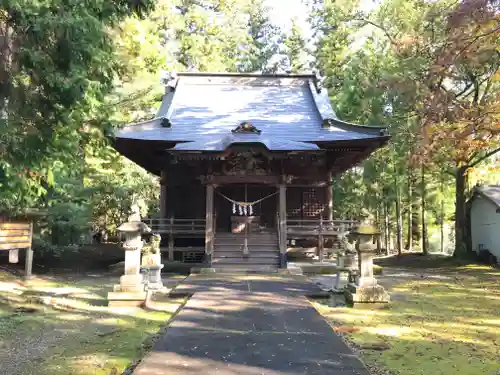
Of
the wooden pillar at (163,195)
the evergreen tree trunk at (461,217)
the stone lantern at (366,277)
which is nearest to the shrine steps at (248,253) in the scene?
the wooden pillar at (163,195)

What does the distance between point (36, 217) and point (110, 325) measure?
6060mm

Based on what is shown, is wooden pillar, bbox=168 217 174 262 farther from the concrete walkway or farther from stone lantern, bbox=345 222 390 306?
stone lantern, bbox=345 222 390 306

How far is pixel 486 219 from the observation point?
61.7ft

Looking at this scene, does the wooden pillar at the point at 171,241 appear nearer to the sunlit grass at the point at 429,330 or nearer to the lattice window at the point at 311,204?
the lattice window at the point at 311,204

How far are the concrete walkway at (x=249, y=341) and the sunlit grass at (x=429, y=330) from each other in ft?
1.67

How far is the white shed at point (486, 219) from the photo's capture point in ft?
58.3

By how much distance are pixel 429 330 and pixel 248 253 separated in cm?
705

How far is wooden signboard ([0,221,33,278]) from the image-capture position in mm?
10328

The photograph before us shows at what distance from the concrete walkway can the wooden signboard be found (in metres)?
4.97

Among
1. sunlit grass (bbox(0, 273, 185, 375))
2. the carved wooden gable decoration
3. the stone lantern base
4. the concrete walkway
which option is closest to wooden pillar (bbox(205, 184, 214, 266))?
the carved wooden gable decoration

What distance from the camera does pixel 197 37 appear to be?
97.7 ft

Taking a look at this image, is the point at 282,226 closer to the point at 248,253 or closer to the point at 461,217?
the point at 248,253

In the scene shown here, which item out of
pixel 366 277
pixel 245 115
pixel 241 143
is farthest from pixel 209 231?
pixel 366 277

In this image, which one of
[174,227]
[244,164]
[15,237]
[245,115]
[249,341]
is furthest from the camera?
[245,115]
